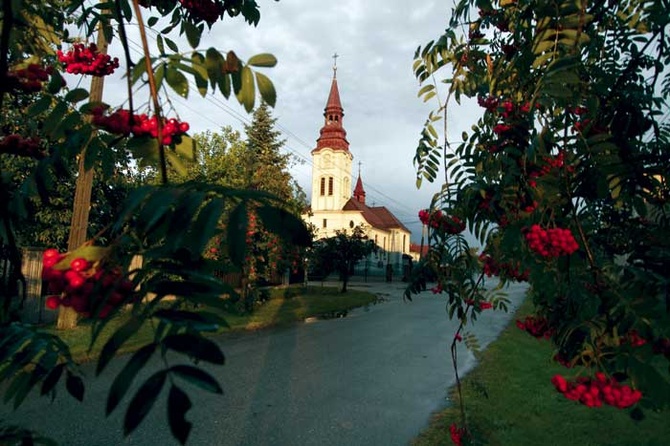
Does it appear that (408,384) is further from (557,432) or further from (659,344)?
(659,344)

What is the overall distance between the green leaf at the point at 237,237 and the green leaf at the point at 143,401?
0.24m

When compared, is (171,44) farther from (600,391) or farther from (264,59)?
(600,391)

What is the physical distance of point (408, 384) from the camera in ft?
20.1

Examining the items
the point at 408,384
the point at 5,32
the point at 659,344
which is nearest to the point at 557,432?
the point at 408,384

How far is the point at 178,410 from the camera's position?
682 millimetres

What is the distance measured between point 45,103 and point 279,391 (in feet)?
15.8

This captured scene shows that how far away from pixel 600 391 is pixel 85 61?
2589 mm

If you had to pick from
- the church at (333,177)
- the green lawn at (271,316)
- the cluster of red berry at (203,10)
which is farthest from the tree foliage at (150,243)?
the church at (333,177)

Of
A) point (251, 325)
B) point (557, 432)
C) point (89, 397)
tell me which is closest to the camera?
point (557, 432)

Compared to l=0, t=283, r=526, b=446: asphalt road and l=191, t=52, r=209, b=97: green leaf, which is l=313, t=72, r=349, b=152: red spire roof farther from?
l=191, t=52, r=209, b=97: green leaf

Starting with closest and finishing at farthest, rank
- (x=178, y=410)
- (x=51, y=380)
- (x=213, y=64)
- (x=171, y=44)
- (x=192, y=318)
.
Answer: (x=178, y=410) < (x=192, y=318) < (x=51, y=380) < (x=213, y=64) < (x=171, y=44)

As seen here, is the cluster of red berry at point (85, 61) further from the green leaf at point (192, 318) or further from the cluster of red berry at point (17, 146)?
the green leaf at point (192, 318)

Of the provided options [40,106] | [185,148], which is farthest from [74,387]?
[40,106]

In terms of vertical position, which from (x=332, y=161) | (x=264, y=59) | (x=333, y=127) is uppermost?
(x=333, y=127)
